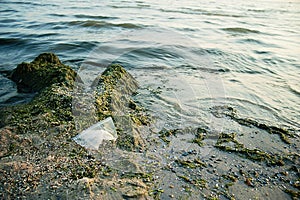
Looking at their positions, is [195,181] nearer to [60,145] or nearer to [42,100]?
[60,145]

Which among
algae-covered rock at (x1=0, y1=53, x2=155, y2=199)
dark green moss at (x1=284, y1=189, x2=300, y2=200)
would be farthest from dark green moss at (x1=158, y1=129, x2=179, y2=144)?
dark green moss at (x1=284, y1=189, x2=300, y2=200)

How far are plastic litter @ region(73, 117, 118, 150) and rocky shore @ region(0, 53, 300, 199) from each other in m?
0.07

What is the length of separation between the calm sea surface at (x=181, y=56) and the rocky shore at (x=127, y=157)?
47 cm

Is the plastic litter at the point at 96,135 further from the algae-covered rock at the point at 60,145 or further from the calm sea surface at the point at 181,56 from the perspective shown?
the calm sea surface at the point at 181,56

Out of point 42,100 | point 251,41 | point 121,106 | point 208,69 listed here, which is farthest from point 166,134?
point 251,41

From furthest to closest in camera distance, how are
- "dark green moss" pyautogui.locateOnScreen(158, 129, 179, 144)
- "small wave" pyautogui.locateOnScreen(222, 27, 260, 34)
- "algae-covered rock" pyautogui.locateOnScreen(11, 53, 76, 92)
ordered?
"small wave" pyautogui.locateOnScreen(222, 27, 260, 34) → "algae-covered rock" pyautogui.locateOnScreen(11, 53, 76, 92) → "dark green moss" pyautogui.locateOnScreen(158, 129, 179, 144)

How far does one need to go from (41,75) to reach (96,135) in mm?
2076

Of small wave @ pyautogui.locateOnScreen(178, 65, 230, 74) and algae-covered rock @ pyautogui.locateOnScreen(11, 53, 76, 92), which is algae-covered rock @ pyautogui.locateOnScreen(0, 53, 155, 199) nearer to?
algae-covered rock @ pyautogui.locateOnScreen(11, 53, 76, 92)

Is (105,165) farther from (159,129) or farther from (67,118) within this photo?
(159,129)

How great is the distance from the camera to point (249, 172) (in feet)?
8.70

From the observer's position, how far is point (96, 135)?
106 inches

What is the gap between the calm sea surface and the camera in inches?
163

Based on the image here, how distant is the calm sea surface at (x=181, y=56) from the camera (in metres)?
4.15

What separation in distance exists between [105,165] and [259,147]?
1.92 m
